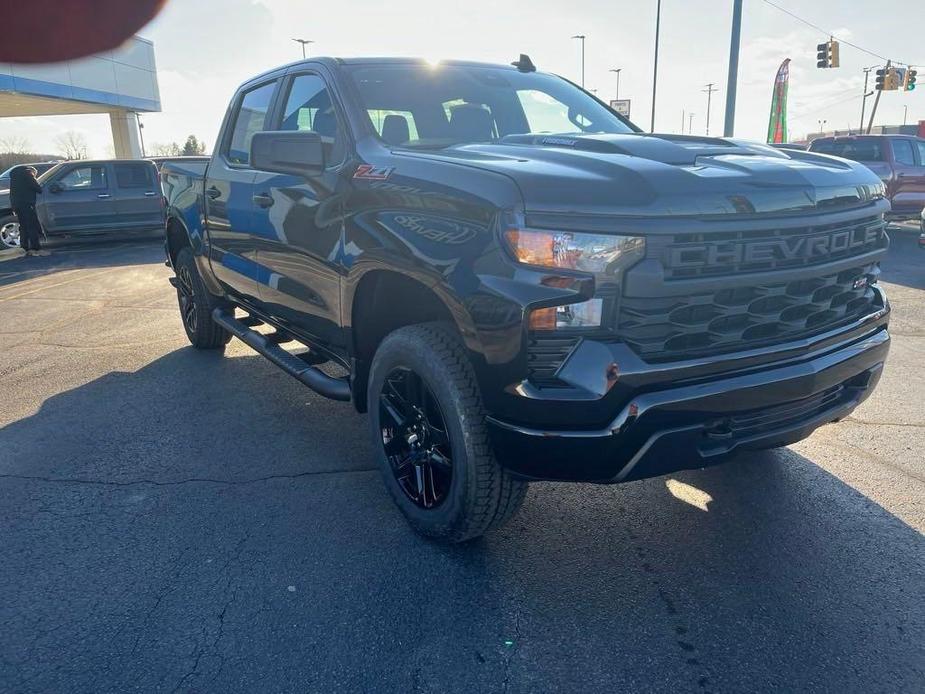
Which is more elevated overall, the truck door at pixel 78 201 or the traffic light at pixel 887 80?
the traffic light at pixel 887 80

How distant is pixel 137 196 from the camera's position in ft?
44.7

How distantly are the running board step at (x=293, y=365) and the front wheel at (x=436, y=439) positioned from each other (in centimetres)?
41

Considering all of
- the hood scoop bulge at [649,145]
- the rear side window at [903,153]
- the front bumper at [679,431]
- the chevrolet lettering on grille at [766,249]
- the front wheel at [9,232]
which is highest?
the hood scoop bulge at [649,145]

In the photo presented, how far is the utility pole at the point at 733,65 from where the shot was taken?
1683 cm

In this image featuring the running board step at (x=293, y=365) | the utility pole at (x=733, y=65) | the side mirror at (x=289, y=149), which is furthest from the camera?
the utility pole at (x=733, y=65)

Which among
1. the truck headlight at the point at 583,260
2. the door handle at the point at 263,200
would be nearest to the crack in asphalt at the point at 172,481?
the door handle at the point at 263,200

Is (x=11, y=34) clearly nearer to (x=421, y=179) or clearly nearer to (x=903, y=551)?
(x=421, y=179)

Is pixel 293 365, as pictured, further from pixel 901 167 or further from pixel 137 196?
pixel 901 167

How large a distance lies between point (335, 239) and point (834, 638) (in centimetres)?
243

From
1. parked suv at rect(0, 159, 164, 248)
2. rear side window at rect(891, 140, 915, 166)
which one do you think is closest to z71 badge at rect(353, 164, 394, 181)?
parked suv at rect(0, 159, 164, 248)

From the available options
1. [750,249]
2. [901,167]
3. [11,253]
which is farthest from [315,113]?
[901,167]

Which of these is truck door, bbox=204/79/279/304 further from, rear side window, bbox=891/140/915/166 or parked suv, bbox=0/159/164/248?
rear side window, bbox=891/140/915/166

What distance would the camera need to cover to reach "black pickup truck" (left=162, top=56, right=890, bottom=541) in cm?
224

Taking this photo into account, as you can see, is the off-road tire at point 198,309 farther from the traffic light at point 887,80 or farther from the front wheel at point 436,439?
the traffic light at point 887,80
